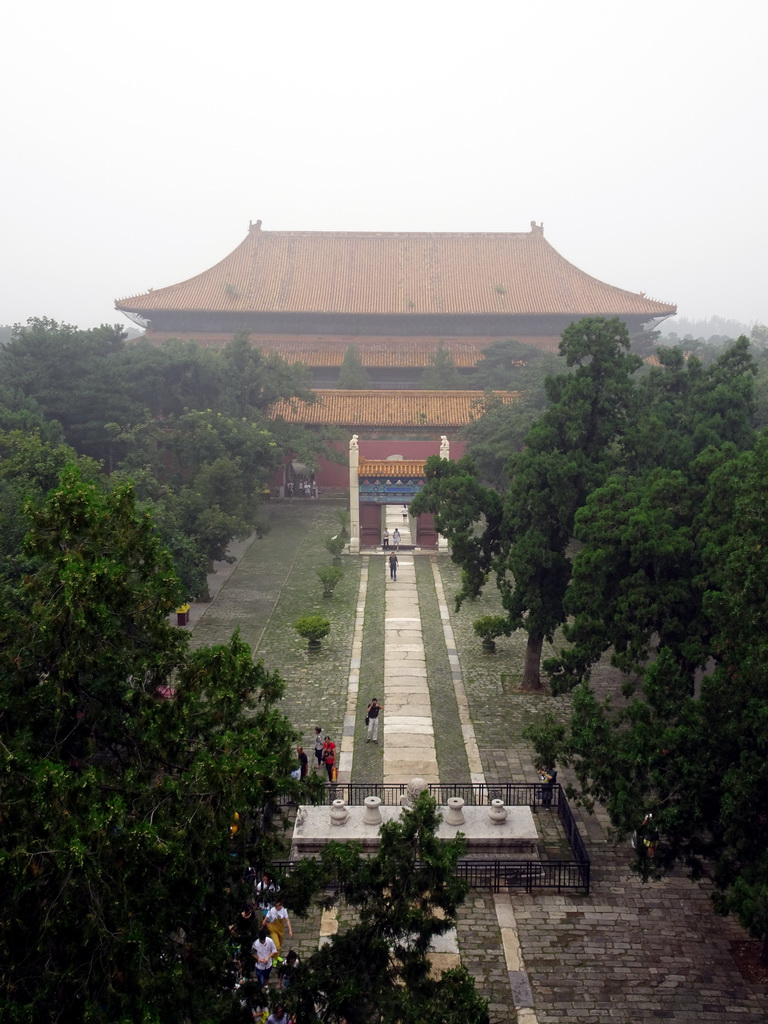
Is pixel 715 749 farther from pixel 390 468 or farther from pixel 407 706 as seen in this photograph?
pixel 390 468

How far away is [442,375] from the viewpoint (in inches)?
1421

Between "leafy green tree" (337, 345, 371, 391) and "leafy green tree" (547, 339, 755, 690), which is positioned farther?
"leafy green tree" (337, 345, 371, 391)

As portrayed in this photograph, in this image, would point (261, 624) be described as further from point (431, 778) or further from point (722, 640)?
point (722, 640)

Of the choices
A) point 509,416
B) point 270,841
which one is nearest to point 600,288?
point 509,416

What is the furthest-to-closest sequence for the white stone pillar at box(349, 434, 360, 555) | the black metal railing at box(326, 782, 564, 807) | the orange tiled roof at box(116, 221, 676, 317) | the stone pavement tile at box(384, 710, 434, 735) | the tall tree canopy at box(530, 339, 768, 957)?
the orange tiled roof at box(116, 221, 676, 317), the white stone pillar at box(349, 434, 360, 555), the stone pavement tile at box(384, 710, 434, 735), the black metal railing at box(326, 782, 564, 807), the tall tree canopy at box(530, 339, 768, 957)

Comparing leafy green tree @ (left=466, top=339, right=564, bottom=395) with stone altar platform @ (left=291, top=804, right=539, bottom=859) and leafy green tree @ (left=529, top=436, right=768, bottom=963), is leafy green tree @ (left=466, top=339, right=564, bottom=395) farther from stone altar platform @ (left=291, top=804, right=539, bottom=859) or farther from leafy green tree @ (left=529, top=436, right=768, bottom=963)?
leafy green tree @ (left=529, top=436, right=768, bottom=963)

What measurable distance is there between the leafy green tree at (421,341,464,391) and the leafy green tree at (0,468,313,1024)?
29353 mm

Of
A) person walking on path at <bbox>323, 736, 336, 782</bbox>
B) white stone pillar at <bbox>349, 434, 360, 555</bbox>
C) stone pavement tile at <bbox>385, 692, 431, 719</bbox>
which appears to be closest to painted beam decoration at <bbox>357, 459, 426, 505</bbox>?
white stone pillar at <bbox>349, 434, 360, 555</bbox>

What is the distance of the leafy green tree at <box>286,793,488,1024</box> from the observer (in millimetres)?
6008

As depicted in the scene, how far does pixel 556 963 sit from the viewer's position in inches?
369

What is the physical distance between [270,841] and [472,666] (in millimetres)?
11675

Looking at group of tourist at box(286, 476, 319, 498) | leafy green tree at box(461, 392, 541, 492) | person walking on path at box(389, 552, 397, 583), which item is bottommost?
person walking on path at box(389, 552, 397, 583)

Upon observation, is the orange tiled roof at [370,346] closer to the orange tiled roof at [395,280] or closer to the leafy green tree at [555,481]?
the orange tiled roof at [395,280]

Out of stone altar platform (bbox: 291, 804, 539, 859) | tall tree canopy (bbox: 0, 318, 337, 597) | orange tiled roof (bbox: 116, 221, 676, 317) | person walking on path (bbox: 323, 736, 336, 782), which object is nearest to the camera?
stone altar platform (bbox: 291, 804, 539, 859)
